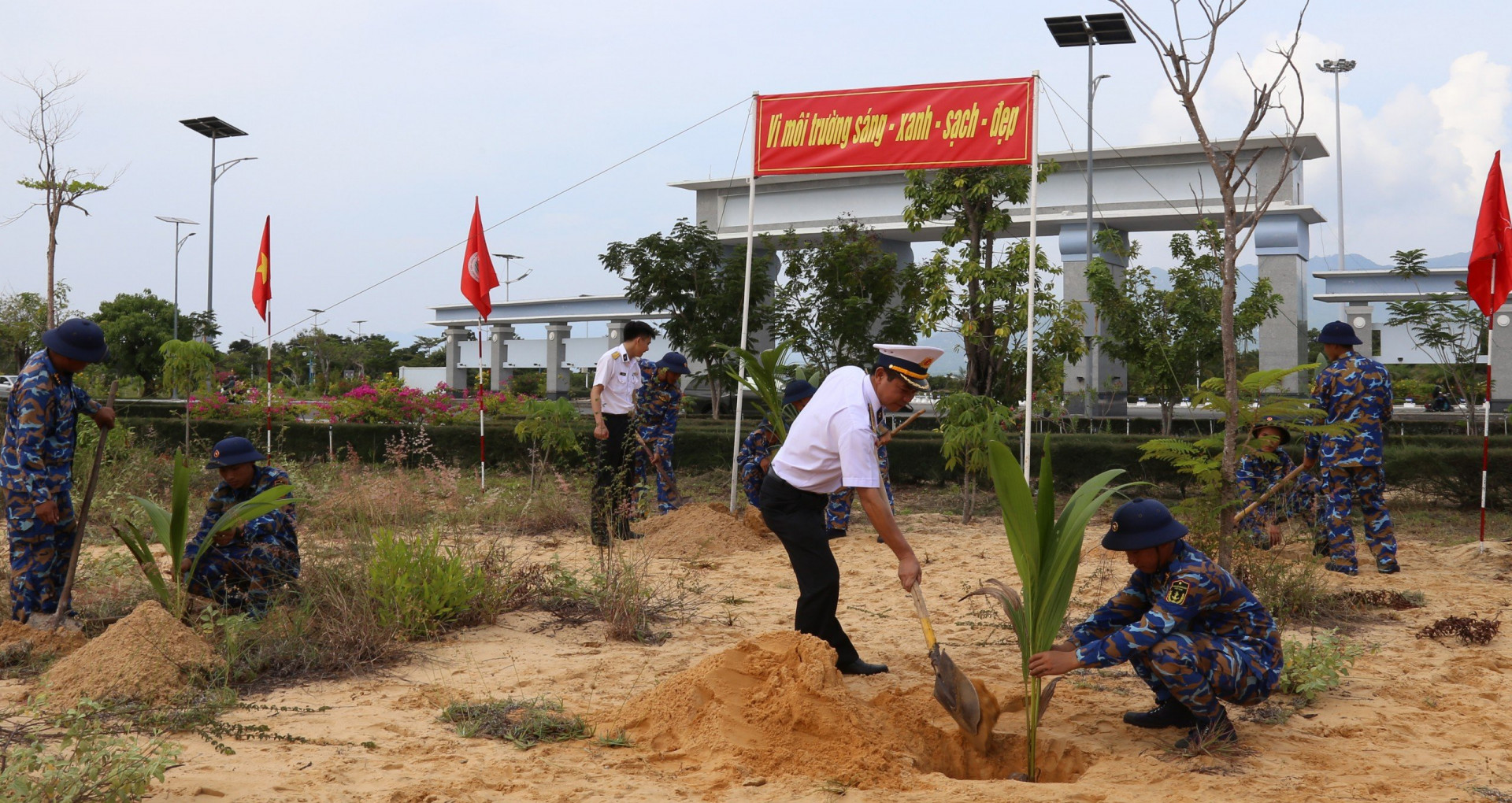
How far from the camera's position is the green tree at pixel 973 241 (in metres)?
11.6

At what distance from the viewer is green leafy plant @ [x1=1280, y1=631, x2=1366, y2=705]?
412 cm

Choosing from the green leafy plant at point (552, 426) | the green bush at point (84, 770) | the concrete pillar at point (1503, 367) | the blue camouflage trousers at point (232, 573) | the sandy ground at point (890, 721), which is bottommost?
the sandy ground at point (890, 721)

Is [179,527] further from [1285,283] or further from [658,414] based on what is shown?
[1285,283]

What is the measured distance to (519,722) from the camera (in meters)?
3.75

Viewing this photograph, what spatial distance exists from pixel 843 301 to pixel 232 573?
1395 centimetres

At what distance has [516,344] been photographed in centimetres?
3847

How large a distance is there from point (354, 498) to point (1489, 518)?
9.67 metres

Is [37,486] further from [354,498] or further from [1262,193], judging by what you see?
[1262,193]

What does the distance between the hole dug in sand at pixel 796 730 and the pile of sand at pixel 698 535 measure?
371 cm

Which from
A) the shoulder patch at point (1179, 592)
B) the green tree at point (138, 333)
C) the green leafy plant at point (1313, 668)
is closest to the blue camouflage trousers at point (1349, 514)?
the green leafy plant at point (1313, 668)

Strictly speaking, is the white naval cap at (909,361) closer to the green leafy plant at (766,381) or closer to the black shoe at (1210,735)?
the black shoe at (1210,735)

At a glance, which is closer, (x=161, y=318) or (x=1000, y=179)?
(x=1000, y=179)

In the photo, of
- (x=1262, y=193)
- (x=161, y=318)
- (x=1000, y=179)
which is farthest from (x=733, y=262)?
(x=161, y=318)

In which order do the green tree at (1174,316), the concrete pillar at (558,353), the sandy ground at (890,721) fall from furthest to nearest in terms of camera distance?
the concrete pillar at (558,353), the green tree at (1174,316), the sandy ground at (890,721)
